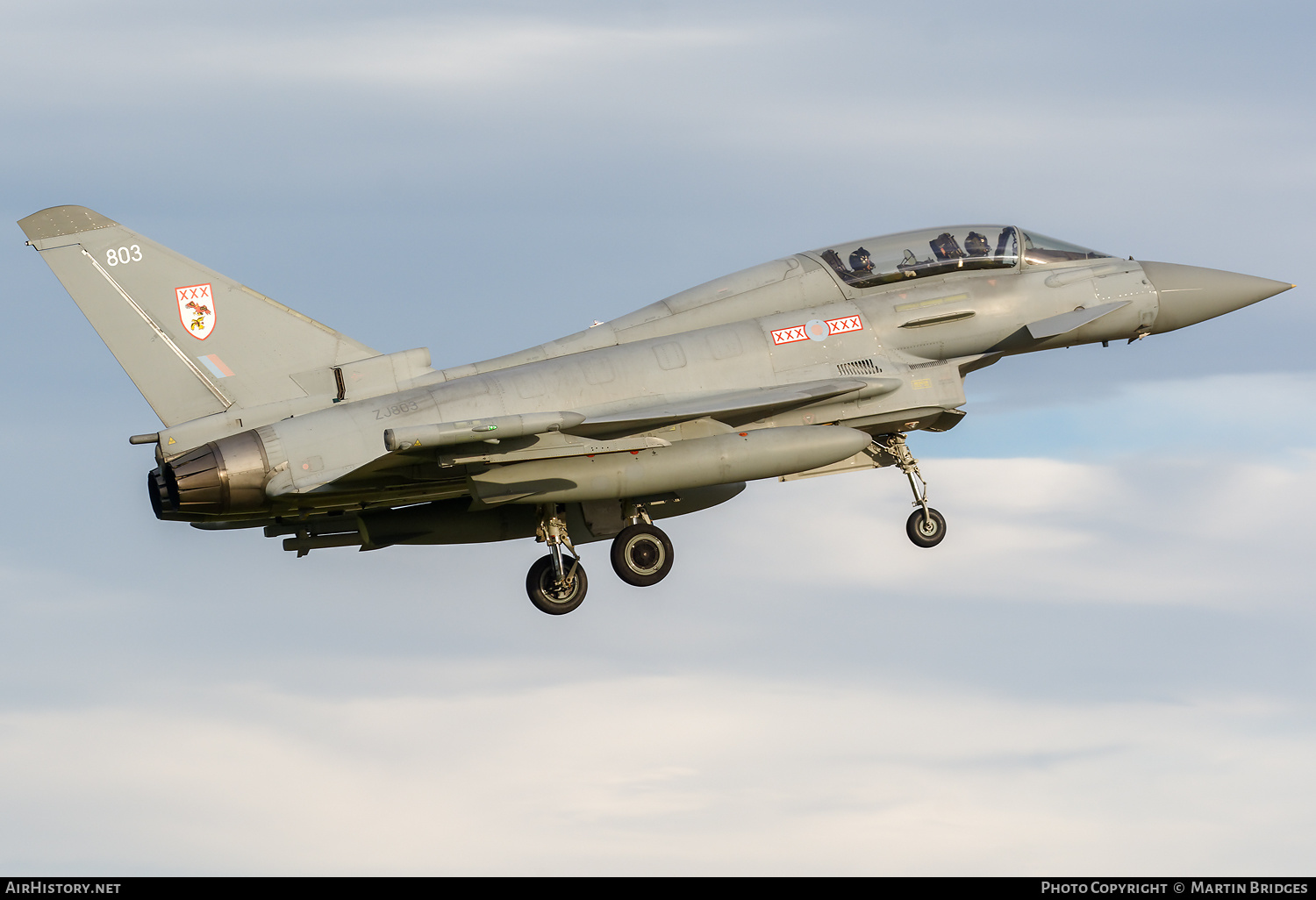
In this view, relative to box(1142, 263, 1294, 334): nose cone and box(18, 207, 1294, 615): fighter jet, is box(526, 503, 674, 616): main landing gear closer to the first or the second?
box(18, 207, 1294, 615): fighter jet

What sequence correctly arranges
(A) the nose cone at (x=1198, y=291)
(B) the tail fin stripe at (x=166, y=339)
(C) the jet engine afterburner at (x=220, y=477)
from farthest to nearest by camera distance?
(A) the nose cone at (x=1198, y=291) < (B) the tail fin stripe at (x=166, y=339) < (C) the jet engine afterburner at (x=220, y=477)

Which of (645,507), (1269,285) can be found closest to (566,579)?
(645,507)

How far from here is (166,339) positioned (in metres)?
17.5

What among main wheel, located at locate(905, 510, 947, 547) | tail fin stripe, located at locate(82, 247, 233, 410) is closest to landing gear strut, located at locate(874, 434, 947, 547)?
main wheel, located at locate(905, 510, 947, 547)

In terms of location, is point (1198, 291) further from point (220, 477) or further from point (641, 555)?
point (220, 477)

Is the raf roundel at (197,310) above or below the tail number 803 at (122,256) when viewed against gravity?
below

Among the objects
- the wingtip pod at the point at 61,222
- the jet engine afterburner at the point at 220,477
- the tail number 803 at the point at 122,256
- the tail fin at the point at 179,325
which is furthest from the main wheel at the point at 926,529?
the wingtip pod at the point at 61,222

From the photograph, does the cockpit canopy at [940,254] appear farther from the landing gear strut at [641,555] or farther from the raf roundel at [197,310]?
the raf roundel at [197,310]

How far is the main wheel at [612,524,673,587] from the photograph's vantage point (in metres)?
18.1

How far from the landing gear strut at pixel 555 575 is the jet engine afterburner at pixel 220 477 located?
11.1ft

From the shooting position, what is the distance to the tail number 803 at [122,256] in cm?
1759

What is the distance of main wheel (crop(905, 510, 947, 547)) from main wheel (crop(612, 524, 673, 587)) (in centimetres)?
285

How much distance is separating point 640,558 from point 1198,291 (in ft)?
24.7

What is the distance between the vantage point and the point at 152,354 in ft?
57.1
